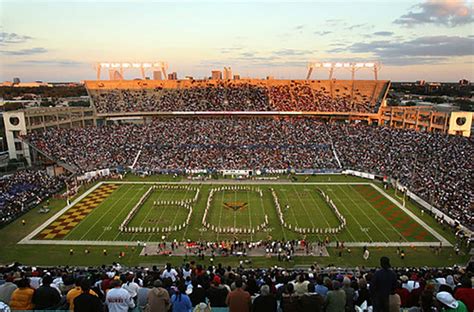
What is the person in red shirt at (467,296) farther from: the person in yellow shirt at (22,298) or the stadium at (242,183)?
the person in yellow shirt at (22,298)

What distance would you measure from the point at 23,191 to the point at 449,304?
32.9 metres

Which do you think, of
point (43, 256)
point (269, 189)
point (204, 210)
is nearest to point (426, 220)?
point (269, 189)

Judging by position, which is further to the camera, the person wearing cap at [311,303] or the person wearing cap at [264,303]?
the person wearing cap at [311,303]

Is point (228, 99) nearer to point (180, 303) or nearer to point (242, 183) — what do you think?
point (242, 183)

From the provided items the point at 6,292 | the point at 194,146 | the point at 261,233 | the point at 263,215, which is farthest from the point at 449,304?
the point at 194,146

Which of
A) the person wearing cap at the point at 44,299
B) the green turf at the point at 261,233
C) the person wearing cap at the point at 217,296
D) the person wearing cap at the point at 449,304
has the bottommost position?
the green turf at the point at 261,233

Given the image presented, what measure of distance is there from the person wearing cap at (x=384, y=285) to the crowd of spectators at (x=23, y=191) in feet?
88.5

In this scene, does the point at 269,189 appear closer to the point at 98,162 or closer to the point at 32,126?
the point at 98,162

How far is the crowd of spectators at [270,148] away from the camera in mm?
37750

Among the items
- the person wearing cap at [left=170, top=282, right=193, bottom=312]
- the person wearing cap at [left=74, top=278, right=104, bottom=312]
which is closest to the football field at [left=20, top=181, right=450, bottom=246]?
the person wearing cap at [left=170, top=282, right=193, bottom=312]

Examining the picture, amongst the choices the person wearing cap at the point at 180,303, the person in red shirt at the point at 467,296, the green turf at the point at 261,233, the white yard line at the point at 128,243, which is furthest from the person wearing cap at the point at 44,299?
the white yard line at the point at 128,243

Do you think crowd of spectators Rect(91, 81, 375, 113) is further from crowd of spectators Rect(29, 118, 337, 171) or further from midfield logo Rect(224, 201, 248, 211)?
midfield logo Rect(224, 201, 248, 211)

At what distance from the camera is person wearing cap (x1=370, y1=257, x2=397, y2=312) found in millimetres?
5923

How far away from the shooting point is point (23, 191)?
30578mm
